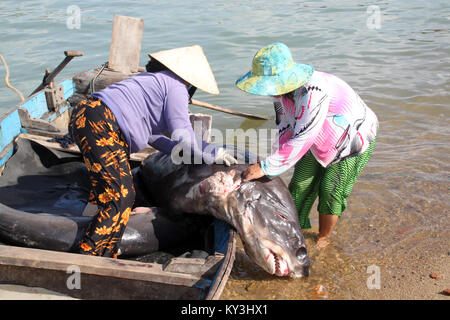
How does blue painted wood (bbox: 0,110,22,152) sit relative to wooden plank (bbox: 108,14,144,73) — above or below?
below

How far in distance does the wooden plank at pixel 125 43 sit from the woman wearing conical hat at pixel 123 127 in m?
3.46

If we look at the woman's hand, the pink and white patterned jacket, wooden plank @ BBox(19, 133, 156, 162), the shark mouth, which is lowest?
the shark mouth

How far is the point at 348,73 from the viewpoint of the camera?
9.29 m

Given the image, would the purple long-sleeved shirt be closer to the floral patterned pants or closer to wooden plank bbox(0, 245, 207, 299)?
the floral patterned pants

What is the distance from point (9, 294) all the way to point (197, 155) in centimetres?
156

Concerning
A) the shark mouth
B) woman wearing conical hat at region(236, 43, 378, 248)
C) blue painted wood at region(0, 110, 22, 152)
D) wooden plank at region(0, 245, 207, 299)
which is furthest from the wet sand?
blue painted wood at region(0, 110, 22, 152)

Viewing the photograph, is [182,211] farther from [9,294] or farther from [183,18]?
[183,18]

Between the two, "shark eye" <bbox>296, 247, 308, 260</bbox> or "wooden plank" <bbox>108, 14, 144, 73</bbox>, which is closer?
"shark eye" <bbox>296, 247, 308, 260</bbox>

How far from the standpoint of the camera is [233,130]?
7414 millimetres

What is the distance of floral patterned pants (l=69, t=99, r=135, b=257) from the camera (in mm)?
2887

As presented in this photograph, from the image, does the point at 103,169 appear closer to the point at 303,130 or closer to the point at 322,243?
the point at 303,130

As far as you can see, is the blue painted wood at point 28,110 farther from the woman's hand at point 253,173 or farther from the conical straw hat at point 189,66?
the woman's hand at point 253,173

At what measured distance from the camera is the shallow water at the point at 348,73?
369 centimetres

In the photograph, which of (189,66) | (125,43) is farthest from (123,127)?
(125,43)
